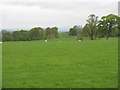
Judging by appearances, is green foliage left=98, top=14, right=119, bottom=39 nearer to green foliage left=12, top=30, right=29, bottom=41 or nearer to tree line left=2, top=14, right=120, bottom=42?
tree line left=2, top=14, right=120, bottom=42

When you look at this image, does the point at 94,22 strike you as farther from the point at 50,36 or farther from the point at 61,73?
the point at 61,73

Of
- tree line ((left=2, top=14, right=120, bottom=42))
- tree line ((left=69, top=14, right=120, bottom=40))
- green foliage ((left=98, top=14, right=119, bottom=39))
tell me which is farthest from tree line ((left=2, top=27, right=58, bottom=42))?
green foliage ((left=98, top=14, right=119, bottom=39))

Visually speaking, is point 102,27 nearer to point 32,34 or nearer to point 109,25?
point 109,25

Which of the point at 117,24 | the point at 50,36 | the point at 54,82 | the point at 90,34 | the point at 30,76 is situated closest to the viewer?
the point at 54,82

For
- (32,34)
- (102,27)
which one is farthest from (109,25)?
(32,34)

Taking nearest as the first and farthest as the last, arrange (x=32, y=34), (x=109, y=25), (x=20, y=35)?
(x=109, y=25)
(x=20, y=35)
(x=32, y=34)

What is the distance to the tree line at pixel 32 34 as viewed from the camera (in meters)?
81.3

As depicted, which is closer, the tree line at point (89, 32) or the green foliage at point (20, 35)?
the tree line at point (89, 32)

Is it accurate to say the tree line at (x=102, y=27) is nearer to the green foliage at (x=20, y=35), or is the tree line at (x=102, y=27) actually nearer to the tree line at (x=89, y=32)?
the tree line at (x=89, y=32)

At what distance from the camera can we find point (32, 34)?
87.6m

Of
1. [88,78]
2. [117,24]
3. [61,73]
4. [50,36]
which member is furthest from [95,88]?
[50,36]

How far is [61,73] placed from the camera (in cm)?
1030

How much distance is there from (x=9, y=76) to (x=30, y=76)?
37.4 inches

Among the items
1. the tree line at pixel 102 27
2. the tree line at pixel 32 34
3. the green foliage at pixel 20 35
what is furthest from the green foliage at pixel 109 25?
the green foliage at pixel 20 35
